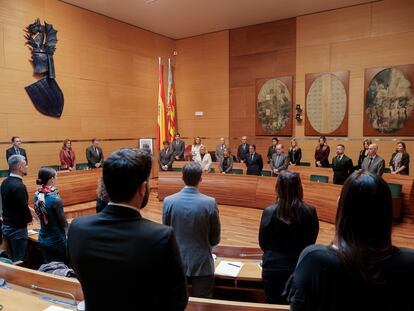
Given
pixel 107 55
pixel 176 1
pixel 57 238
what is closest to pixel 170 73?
pixel 107 55

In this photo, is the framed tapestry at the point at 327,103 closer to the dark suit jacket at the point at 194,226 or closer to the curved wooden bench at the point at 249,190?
the curved wooden bench at the point at 249,190

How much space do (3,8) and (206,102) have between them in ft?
22.2

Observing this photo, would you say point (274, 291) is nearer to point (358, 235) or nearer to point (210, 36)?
point (358, 235)

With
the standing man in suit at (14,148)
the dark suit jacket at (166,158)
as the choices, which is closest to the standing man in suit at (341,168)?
the dark suit jacket at (166,158)

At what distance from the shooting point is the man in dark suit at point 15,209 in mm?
3410

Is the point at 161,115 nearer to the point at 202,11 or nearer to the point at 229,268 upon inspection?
the point at 202,11

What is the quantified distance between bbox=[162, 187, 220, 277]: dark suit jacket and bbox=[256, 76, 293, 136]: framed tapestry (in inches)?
344

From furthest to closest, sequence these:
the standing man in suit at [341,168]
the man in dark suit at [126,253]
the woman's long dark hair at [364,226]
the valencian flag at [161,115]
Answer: the valencian flag at [161,115] < the standing man in suit at [341,168] < the man in dark suit at [126,253] < the woman's long dark hair at [364,226]

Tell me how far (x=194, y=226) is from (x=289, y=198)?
28.2 inches

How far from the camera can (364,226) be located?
106 centimetres

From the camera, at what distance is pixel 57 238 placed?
123 inches

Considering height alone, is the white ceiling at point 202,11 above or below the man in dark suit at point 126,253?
above

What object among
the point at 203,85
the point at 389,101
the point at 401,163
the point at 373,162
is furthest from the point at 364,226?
the point at 203,85

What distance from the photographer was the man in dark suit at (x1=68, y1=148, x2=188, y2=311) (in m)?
1.12
